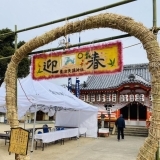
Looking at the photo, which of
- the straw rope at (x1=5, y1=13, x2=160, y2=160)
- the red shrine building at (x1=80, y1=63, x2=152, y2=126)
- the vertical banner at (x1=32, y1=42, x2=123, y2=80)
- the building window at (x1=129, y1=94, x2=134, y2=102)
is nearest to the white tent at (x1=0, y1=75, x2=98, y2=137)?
the straw rope at (x1=5, y1=13, x2=160, y2=160)

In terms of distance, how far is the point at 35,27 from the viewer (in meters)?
4.71

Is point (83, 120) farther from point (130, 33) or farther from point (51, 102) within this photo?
point (130, 33)

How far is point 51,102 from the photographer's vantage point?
33.2ft

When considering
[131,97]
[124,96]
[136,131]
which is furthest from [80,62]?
[124,96]

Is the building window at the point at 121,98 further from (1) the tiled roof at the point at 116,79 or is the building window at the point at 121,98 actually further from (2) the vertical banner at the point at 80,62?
(2) the vertical banner at the point at 80,62

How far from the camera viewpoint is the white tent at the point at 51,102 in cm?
968

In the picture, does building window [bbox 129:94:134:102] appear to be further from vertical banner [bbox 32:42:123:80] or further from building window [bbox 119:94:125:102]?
vertical banner [bbox 32:42:123:80]

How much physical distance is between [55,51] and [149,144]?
2497mm

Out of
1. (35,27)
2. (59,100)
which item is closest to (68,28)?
(35,27)

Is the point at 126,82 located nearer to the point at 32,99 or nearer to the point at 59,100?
the point at 59,100

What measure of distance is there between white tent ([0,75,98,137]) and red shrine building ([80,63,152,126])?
5767mm

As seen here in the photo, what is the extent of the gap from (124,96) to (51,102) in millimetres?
11968

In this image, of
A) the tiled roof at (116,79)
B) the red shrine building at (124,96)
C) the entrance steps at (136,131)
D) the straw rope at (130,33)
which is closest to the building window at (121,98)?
the red shrine building at (124,96)

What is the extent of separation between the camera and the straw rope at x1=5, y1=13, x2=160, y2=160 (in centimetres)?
292
